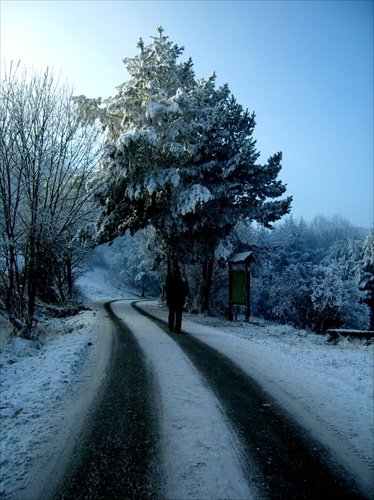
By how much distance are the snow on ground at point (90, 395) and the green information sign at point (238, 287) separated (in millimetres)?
6867

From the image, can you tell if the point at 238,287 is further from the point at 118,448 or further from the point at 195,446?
the point at 118,448

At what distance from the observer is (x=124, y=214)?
55.5 ft

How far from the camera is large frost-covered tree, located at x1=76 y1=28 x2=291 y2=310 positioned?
14680 mm

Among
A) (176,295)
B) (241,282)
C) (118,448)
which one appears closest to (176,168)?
(241,282)

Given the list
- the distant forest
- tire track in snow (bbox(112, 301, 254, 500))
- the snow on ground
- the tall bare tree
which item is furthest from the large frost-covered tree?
tire track in snow (bbox(112, 301, 254, 500))

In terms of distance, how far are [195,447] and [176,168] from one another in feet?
49.1

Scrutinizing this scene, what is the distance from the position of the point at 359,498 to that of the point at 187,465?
1459 mm

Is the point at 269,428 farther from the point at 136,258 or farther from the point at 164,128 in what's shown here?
the point at 136,258

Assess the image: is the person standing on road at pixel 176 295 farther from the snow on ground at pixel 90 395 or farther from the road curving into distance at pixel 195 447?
the road curving into distance at pixel 195 447

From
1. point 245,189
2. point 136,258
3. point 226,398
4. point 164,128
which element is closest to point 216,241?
point 245,189

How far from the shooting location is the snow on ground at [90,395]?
2.89 m

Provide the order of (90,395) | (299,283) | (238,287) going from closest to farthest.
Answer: (90,395) → (238,287) → (299,283)

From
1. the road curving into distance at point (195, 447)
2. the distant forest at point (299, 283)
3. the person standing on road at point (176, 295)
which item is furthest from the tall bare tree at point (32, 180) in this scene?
the distant forest at point (299, 283)

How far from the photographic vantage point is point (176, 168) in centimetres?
1638
